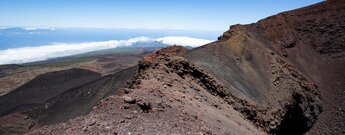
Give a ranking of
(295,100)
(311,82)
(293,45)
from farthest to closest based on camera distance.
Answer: (293,45) → (311,82) → (295,100)

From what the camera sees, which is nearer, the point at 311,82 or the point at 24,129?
the point at 24,129

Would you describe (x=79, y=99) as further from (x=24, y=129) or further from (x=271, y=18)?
(x=271, y=18)

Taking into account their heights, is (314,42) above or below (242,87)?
above

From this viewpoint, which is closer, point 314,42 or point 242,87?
point 242,87

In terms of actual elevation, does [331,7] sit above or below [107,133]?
above

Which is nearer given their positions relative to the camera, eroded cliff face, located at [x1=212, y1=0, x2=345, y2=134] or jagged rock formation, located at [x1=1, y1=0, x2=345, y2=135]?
jagged rock formation, located at [x1=1, y1=0, x2=345, y2=135]

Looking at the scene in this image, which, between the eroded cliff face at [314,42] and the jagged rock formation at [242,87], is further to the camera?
the eroded cliff face at [314,42]

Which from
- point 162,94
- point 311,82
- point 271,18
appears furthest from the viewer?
point 271,18

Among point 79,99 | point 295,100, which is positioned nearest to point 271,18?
point 295,100

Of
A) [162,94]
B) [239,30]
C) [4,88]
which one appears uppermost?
[239,30]

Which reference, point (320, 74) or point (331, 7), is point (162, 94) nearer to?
point (320, 74)
